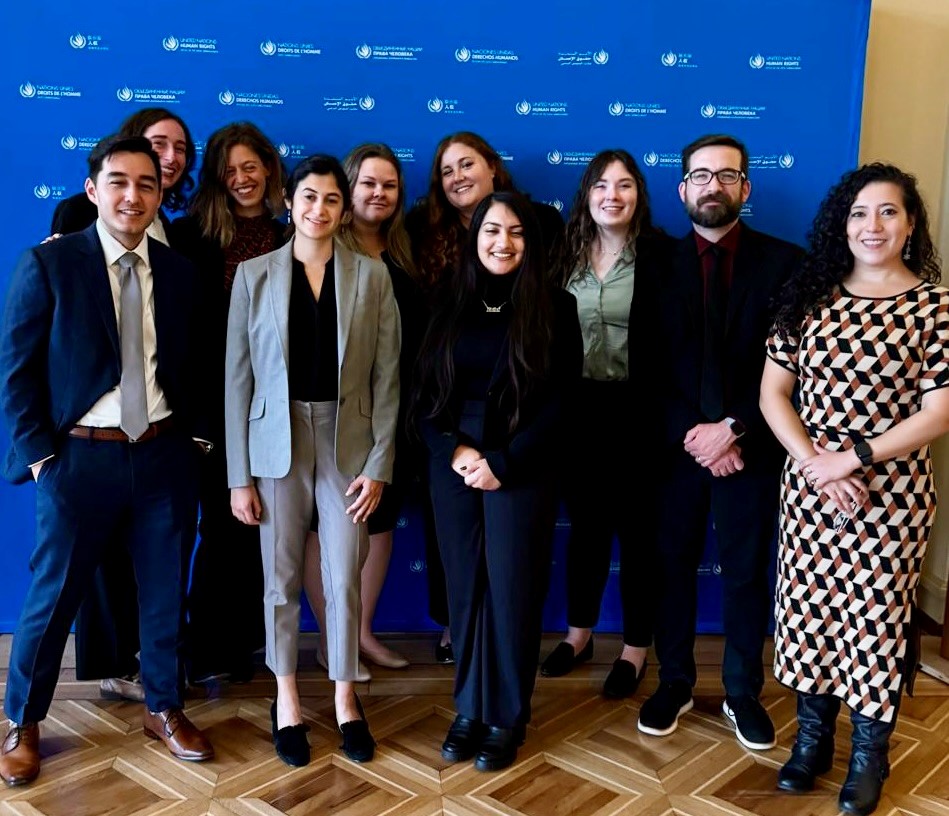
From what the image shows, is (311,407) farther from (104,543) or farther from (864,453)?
(864,453)

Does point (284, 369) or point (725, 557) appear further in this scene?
point (725, 557)

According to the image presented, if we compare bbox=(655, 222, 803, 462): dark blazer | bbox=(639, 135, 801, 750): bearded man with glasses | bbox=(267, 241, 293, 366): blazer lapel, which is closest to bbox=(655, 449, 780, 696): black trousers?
bbox=(639, 135, 801, 750): bearded man with glasses

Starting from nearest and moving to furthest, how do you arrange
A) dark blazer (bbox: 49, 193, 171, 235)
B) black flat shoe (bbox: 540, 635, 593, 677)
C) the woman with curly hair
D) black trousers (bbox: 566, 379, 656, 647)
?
dark blazer (bbox: 49, 193, 171, 235)
the woman with curly hair
black trousers (bbox: 566, 379, 656, 647)
black flat shoe (bbox: 540, 635, 593, 677)

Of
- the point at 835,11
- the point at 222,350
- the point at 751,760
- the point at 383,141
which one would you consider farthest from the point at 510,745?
the point at 835,11

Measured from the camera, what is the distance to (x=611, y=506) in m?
3.30

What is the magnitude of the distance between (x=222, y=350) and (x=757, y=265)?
5.66 ft

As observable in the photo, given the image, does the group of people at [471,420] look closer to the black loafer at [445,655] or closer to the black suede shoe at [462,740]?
the black suede shoe at [462,740]

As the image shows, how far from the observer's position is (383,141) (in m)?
3.59

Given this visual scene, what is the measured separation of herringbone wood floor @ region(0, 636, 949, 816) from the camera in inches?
102

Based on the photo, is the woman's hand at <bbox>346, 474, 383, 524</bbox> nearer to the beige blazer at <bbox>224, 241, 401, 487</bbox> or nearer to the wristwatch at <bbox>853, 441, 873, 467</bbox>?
the beige blazer at <bbox>224, 241, 401, 487</bbox>

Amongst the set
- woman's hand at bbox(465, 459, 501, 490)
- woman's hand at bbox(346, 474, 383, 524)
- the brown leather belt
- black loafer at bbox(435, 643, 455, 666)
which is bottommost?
black loafer at bbox(435, 643, 455, 666)

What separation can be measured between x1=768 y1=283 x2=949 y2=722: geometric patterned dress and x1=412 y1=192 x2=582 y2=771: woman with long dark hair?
2.31ft

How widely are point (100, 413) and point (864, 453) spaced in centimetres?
213

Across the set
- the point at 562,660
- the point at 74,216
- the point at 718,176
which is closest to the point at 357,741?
Answer: the point at 562,660
